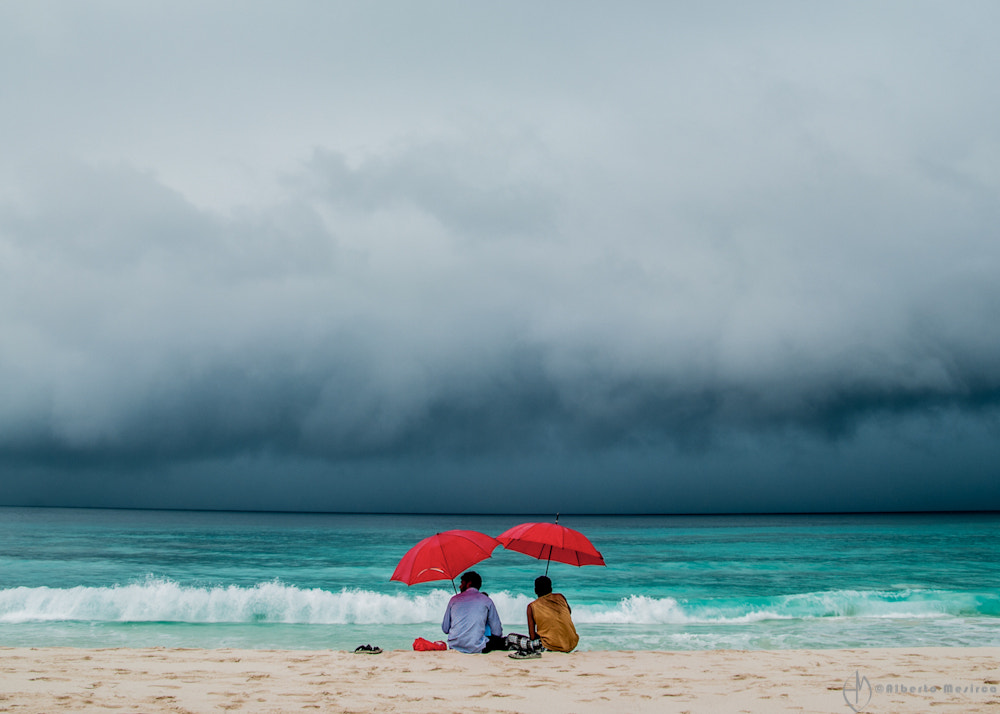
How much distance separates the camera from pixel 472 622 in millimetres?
9383

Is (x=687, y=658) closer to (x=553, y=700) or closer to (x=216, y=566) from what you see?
(x=553, y=700)

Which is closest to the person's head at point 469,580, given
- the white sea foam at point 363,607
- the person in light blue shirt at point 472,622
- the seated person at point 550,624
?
the person in light blue shirt at point 472,622

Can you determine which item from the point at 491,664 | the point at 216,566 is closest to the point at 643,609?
the point at 491,664

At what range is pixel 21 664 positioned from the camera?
8562mm

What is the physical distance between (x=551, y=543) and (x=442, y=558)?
1608 millimetres

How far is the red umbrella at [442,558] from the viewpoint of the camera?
29.8 ft

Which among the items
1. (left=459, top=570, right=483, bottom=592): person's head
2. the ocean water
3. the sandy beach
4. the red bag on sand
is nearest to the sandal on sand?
the sandy beach

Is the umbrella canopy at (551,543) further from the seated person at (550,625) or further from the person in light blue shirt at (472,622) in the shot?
the person in light blue shirt at (472,622)

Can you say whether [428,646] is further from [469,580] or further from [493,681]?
[493,681]

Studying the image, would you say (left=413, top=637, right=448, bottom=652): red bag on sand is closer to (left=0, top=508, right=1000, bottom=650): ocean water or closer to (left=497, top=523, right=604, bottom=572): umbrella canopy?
(left=497, top=523, right=604, bottom=572): umbrella canopy

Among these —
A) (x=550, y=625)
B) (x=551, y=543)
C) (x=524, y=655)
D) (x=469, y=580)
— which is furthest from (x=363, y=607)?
(x=551, y=543)

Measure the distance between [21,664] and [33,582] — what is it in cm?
1976

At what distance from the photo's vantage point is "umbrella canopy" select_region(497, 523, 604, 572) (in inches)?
367
